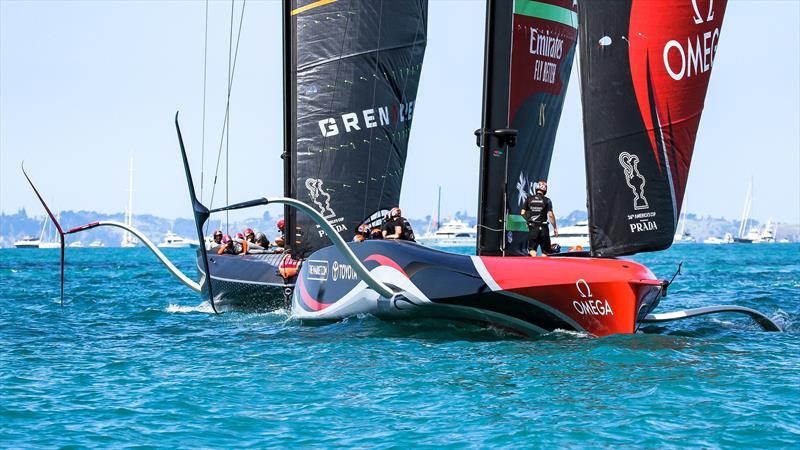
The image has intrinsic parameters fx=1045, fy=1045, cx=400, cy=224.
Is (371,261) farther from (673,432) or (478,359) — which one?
(673,432)

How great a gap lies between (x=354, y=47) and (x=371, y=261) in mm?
5543

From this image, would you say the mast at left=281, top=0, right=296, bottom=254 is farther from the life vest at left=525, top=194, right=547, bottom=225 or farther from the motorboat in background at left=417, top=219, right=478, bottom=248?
the motorboat in background at left=417, top=219, right=478, bottom=248

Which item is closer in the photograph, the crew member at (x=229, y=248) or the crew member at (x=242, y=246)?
the crew member at (x=229, y=248)

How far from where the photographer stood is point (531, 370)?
9750 mm

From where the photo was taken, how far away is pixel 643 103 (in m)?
10.8

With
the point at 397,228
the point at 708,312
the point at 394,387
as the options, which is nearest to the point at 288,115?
the point at 397,228

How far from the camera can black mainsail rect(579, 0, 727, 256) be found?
1073 centimetres

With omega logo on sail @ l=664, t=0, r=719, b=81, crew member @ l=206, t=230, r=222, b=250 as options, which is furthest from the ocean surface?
crew member @ l=206, t=230, r=222, b=250

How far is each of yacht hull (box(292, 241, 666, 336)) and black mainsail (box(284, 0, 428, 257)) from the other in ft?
15.2

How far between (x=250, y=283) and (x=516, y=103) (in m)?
5.82

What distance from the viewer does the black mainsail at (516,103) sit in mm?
12547

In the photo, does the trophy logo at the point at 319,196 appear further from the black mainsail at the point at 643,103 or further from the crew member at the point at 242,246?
the black mainsail at the point at 643,103

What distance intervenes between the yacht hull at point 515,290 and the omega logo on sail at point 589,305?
0.03ft

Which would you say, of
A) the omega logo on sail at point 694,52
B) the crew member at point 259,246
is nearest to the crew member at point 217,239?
the crew member at point 259,246
